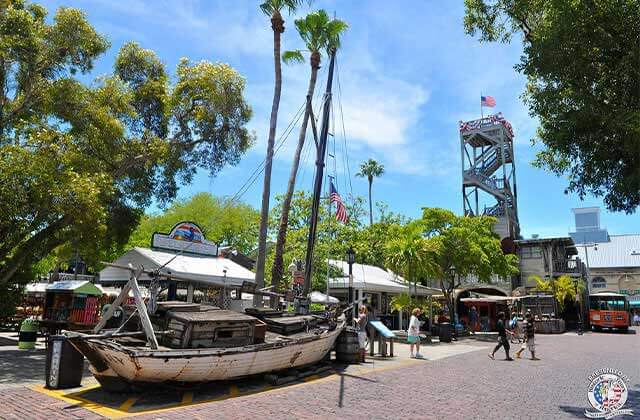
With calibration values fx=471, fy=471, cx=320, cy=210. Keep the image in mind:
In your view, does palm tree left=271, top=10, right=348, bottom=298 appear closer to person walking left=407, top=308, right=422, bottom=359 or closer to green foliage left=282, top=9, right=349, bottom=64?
green foliage left=282, top=9, right=349, bottom=64

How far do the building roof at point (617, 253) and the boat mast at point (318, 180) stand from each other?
5541 centimetres

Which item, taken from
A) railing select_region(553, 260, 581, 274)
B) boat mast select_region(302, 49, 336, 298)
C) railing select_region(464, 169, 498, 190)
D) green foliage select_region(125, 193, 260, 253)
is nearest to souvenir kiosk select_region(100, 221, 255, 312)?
boat mast select_region(302, 49, 336, 298)

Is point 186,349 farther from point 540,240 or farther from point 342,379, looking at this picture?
point 540,240

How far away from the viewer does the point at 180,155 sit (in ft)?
72.0

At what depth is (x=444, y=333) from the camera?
24.3 meters

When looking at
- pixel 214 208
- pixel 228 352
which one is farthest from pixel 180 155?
pixel 214 208

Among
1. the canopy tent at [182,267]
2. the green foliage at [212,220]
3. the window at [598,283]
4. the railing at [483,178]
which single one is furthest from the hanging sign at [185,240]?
the window at [598,283]

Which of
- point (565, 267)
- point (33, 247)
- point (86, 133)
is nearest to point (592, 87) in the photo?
point (86, 133)

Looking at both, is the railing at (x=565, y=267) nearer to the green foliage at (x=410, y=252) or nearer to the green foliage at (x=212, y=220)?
the green foliage at (x=410, y=252)

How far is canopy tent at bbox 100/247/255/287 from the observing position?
2048 cm

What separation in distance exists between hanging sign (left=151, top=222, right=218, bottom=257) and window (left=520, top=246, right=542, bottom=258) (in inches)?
1334

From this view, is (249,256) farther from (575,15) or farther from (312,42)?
(575,15)

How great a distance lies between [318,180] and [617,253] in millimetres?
64471

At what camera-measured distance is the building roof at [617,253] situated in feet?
208
